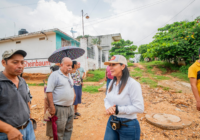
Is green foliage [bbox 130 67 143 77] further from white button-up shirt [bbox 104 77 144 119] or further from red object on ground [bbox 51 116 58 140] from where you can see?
white button-up shirt [bbox 104 77 144 119]

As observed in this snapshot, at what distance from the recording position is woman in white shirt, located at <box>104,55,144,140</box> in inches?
60.4

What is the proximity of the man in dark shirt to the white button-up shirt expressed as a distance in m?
1.18

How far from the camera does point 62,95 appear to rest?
2330 millimetres

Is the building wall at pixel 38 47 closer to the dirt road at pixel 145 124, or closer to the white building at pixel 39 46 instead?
the white building at pixel 39 46

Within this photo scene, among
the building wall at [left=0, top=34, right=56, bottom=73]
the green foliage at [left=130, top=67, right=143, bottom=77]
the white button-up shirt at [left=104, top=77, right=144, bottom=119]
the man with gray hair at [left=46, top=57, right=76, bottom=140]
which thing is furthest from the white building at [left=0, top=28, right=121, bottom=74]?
the white button-up shirt at [left=104, top=77, right=144, bottom=119]

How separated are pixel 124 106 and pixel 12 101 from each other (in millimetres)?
1357

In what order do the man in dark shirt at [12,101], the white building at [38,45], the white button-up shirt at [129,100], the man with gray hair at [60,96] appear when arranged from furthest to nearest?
the white building at [38,45] → the man with gray hair at [60,96] → the white button-up shirt at [129,100] → the man in dark shirt at [12,101]

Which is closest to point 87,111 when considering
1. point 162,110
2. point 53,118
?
point 53,118

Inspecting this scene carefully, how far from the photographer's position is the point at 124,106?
1.56 meters

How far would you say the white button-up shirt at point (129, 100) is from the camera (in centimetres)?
152

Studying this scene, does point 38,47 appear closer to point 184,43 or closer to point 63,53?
point 63,53

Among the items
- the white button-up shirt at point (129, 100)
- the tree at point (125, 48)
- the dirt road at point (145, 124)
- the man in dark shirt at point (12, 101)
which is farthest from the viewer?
the tree at point (125, 48)

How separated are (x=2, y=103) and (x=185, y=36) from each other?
46.3 ft

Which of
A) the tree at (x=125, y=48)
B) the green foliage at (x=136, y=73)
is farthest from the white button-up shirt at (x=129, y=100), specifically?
the tree at (x=125, y=48)
